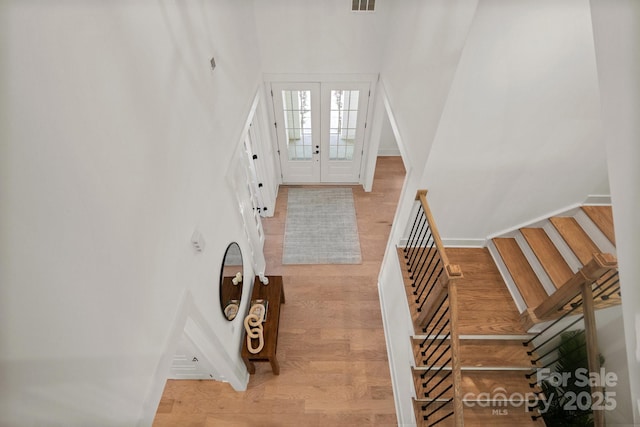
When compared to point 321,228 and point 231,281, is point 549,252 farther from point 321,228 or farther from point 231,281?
point 321,228

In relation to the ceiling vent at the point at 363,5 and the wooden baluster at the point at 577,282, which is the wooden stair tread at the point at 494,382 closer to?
the wooden baluster at the point at 577,282

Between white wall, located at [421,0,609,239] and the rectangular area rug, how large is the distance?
2.09 m

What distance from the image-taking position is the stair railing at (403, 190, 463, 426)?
7.23 ft

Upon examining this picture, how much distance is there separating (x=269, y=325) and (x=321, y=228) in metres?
2.32

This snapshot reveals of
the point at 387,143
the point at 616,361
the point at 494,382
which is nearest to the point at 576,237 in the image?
the point at 616,361

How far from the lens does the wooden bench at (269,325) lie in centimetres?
341

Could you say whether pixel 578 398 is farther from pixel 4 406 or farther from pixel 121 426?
pixel 4 406

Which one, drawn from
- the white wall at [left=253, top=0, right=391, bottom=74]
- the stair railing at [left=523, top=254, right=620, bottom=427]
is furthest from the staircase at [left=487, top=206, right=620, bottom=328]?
the white wall at [left=253, top=0, right=391, bottom=74]

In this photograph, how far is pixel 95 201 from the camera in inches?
48.9

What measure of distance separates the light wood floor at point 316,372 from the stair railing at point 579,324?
1697mm

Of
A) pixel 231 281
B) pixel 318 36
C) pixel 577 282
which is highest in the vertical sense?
pixel 318 36

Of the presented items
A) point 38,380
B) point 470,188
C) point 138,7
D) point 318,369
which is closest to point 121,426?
point 38,380

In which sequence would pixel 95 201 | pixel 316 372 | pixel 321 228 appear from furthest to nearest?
1. pixel 321 228
2. pixel 316 372
3. pixel 95 201

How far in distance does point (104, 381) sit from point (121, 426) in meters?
0.34
